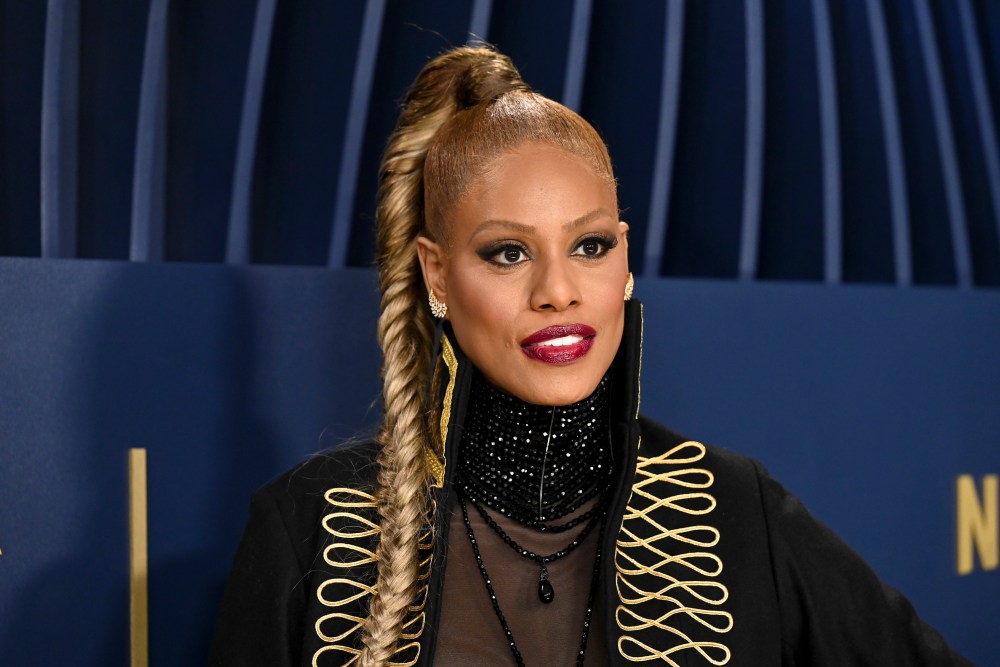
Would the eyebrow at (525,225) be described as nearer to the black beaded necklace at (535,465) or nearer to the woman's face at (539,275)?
the woman's face at (539,275)

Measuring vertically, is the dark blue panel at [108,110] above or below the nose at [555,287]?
above

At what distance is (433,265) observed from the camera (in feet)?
5.04

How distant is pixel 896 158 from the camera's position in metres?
2.52

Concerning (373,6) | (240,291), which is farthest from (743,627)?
(373,6)

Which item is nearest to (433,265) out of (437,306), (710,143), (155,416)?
(437,306)

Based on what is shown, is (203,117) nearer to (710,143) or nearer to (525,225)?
(525,225)

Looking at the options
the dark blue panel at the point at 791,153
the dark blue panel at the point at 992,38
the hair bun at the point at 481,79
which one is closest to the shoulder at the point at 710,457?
the hair bun at the point at 481,79

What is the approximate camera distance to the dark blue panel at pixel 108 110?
195 cm

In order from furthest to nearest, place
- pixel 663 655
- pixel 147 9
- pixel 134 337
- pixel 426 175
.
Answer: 1. pixel 147 9
2. pixel 134 337
3. pixel 426 175
4. pixel 663 655

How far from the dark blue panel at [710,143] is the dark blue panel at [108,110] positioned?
114 cm

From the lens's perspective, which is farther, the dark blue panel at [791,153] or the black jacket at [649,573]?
the dark blue panel at [791,153]

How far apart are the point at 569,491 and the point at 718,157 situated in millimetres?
1171

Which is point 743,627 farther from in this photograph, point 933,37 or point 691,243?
point 933,37

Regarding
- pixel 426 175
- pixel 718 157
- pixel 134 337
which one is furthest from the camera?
pixel 718 157
